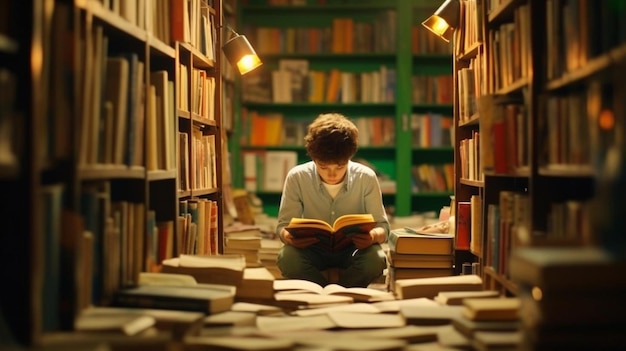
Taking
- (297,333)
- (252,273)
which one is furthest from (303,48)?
(297,333)

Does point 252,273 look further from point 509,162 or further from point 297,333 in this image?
point 509,162

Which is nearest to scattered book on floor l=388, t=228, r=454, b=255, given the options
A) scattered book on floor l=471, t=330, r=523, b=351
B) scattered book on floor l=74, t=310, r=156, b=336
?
scattered book on floor l=471, t=330, r=523, b=351

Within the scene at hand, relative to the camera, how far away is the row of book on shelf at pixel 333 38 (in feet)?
22.6

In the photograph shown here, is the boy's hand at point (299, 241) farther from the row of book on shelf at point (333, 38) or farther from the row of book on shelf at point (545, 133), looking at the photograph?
the row of book on shelf at point (333, 38)

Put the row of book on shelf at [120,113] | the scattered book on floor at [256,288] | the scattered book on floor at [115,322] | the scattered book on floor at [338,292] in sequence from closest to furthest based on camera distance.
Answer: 1. the scattered book on floor at [115,322]
2. the row of book on shelf at [120,113]
3. the scattered book on floor at [256,288]
4. the scattered book on floor at [338,292]

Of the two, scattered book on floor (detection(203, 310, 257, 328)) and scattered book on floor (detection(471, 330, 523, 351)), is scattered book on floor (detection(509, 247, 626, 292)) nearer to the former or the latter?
scattered book on floor (detection(471, 330, 523, 351))

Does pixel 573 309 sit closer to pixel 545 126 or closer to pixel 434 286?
pixel 545 126

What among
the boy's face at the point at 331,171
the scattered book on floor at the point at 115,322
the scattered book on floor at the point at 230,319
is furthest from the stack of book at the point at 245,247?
the scattered book on floor at the point at 115,322

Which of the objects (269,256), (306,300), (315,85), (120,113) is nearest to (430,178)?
(315,85)

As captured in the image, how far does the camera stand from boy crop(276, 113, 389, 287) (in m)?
4.22

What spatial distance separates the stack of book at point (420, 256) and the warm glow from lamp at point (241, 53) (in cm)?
129

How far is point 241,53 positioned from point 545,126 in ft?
7.34

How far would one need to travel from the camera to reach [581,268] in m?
1.86

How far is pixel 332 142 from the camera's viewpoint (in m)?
4.29
